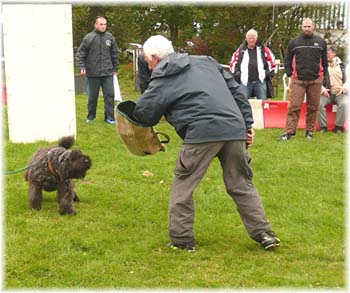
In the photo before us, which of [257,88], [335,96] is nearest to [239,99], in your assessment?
[257,88]

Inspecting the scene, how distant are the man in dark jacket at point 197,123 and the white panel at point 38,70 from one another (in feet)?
14.9

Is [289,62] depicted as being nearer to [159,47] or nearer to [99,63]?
[99,63]

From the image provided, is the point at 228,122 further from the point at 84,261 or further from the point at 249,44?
the point at 249,44

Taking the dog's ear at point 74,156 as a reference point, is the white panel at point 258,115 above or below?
below

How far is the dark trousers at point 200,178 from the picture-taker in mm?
5207

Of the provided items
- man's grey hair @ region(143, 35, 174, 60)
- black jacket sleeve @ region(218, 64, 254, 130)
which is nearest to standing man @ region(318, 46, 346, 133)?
black jacket sleeve @ region(218, 64, 254, 130)

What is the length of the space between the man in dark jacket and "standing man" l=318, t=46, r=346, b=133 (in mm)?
6806

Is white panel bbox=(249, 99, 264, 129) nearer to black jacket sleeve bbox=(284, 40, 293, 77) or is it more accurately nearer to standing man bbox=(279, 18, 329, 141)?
standing man bbox=(279, 18, 329, 141)

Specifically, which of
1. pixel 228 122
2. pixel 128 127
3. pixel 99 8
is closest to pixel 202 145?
pixel 228 122

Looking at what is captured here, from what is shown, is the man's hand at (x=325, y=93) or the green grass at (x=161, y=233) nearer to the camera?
the green grass at (x=161, y=233)

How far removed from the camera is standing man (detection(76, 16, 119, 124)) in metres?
11.6

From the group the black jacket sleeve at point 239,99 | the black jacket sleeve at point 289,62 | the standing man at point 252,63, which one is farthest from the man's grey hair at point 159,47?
the standing man at point 252,63

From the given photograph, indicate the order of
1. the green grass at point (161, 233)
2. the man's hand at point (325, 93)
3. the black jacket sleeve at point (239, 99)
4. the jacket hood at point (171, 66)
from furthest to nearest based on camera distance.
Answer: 1. the man's hand at point (325, 93)
2. the black jacket sleeve at point (239, 99)
3. the jacket hood at point (171, 66)
4. the green grass at point (161, 233)

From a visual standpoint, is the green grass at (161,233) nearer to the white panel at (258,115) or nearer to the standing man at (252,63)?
the standing man at (252,63)
